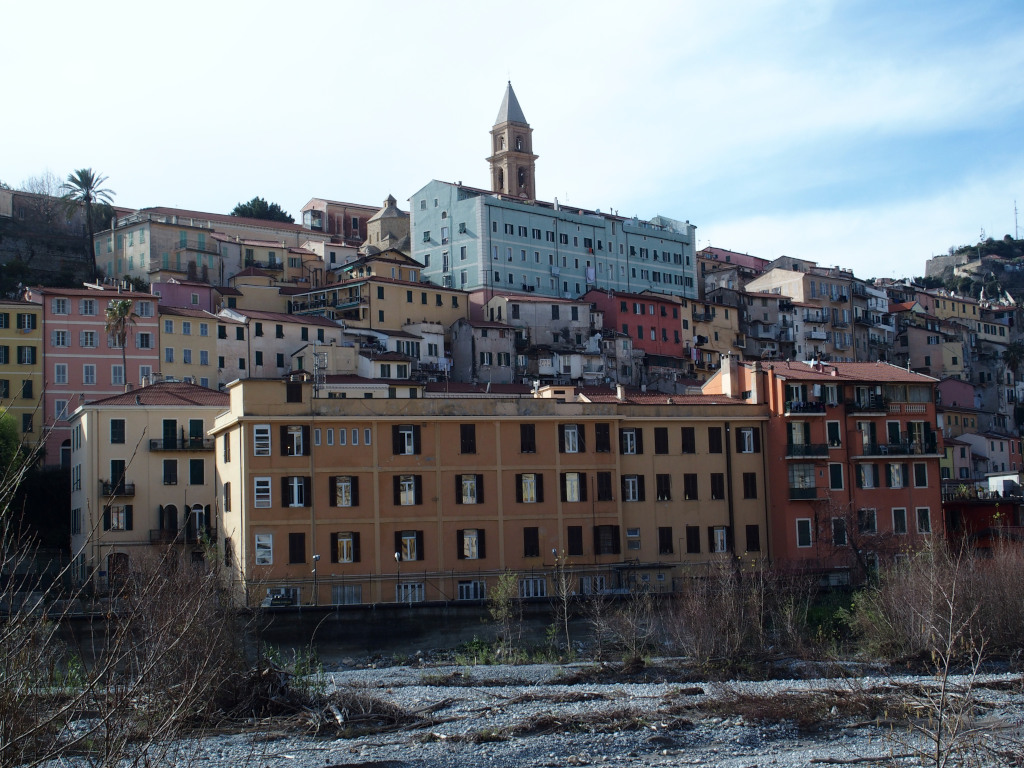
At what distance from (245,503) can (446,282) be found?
5431 cm

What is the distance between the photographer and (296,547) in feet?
156

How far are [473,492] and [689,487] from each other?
10.0 metres

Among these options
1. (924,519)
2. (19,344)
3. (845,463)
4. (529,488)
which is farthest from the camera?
(19,344)

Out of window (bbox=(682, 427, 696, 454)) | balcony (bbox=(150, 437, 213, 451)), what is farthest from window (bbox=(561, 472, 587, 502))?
balcony (bbox=(150, 437, 213, 451))

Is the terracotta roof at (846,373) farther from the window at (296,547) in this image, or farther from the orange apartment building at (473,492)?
the window at (296,547)

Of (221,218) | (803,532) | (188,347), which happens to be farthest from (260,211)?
(803,532)

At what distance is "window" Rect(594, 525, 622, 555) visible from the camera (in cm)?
5166

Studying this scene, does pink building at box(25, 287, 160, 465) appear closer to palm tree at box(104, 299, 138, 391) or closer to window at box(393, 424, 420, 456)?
palm tree at box(104, 299, 138, 391)

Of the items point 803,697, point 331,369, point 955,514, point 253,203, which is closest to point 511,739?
point 803,697

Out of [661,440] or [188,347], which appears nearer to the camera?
[661,440]

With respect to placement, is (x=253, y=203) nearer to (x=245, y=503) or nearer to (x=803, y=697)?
(x=245, y=503)

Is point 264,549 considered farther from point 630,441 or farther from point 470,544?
point 630,441

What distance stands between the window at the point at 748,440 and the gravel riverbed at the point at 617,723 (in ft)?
51.5

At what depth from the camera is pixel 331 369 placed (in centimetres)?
7725
